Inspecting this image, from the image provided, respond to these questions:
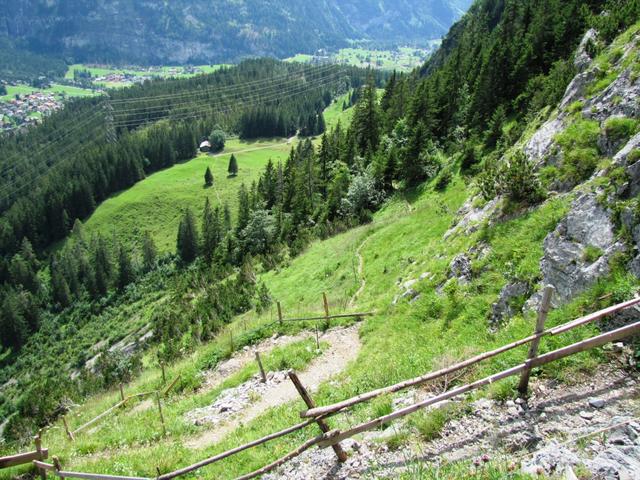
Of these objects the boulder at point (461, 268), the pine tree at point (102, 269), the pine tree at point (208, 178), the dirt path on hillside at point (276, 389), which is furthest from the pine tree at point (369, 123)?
the pine tree at point (102, 269)

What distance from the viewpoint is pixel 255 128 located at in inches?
6909

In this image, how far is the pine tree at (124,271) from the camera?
98.8m

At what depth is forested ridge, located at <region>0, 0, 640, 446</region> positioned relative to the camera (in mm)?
35656

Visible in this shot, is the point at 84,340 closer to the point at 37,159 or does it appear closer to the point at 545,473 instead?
the point at 545,473

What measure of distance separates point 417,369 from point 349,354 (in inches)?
272

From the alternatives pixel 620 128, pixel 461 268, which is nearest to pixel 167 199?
pixel 461 268

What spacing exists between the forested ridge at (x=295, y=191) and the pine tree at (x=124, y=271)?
251mm

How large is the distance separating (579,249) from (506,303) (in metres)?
2.63

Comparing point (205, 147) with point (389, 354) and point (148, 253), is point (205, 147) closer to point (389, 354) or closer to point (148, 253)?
point (148, 253)

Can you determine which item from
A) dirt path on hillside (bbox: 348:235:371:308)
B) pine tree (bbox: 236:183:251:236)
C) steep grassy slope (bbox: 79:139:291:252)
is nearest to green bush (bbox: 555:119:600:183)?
dirt path on hillside (bbox: 348:235:371:308)

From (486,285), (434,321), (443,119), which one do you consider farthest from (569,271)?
(443,119)

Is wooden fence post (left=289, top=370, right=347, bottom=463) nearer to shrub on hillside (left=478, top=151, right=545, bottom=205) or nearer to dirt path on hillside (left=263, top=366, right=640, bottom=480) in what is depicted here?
dirt path on hillside (left=263, top=366, right=640, bottom=480)

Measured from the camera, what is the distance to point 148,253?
102250mm

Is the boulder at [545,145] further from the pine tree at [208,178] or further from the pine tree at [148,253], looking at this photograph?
the pine tree at [208,178]
